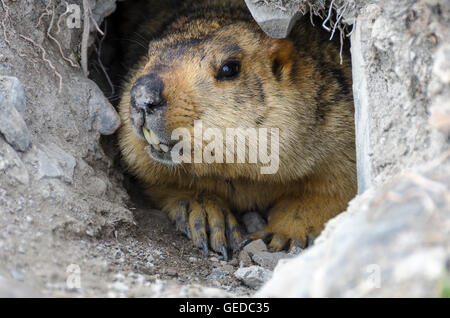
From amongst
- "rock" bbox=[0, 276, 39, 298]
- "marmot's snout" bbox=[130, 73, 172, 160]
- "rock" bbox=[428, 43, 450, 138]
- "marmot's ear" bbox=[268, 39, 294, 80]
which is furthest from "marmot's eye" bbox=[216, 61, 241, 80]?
"rock" bbox=[0, 276, 39, 298]

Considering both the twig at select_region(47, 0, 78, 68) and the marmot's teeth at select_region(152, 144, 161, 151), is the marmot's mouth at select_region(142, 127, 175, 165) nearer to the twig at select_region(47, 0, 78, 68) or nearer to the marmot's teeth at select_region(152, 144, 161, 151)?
the marmot's teeth at select_region(152, 144, 161, 151)

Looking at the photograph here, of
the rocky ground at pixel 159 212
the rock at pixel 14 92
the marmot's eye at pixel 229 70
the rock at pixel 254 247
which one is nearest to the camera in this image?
the rocky ground at pixel 159 212

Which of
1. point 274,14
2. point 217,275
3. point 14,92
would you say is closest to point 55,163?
point 14,92

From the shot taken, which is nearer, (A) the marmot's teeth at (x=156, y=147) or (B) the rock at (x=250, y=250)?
(A) the marmot's teeth at (x=156, y=147)

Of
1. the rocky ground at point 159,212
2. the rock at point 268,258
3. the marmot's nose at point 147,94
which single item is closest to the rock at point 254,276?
the rocky ground at point 159,212

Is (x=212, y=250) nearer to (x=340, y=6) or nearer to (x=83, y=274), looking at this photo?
(x=83, y=274)

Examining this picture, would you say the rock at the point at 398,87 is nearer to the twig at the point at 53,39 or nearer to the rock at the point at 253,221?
the rock at the point at 253,221

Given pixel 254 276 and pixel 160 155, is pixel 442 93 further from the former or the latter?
pixel 160 155
